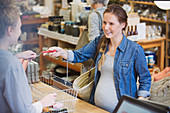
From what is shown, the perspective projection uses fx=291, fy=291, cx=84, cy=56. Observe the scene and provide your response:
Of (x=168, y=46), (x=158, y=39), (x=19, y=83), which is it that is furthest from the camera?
(x=168, y=46)

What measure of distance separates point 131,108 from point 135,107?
2cm

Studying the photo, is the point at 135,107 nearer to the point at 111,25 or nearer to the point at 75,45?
the point at 111,25

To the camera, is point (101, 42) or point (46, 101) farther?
point (101, 42)

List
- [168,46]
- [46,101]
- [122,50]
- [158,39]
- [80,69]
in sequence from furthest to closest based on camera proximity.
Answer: [168,46], [158,39], [80,69], [122,50], [46,101]

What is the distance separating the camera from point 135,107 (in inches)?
58.8

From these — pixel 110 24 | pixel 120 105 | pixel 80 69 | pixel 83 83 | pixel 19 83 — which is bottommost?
pixel 80 69

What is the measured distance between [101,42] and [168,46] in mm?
3761

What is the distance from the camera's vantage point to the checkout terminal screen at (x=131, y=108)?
146 cm

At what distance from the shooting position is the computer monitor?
142 cm

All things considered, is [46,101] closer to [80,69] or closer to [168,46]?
[80,69]

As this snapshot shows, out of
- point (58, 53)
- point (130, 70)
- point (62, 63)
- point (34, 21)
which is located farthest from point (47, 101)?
point (34, 21)

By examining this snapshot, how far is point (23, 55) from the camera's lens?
2.16 m

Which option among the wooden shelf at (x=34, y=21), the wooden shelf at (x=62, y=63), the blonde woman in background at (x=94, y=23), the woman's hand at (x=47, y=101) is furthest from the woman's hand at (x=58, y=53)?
the wooden shelf at (x=34, y=21)

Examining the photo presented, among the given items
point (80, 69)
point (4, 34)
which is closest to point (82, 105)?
point (4, 34)
